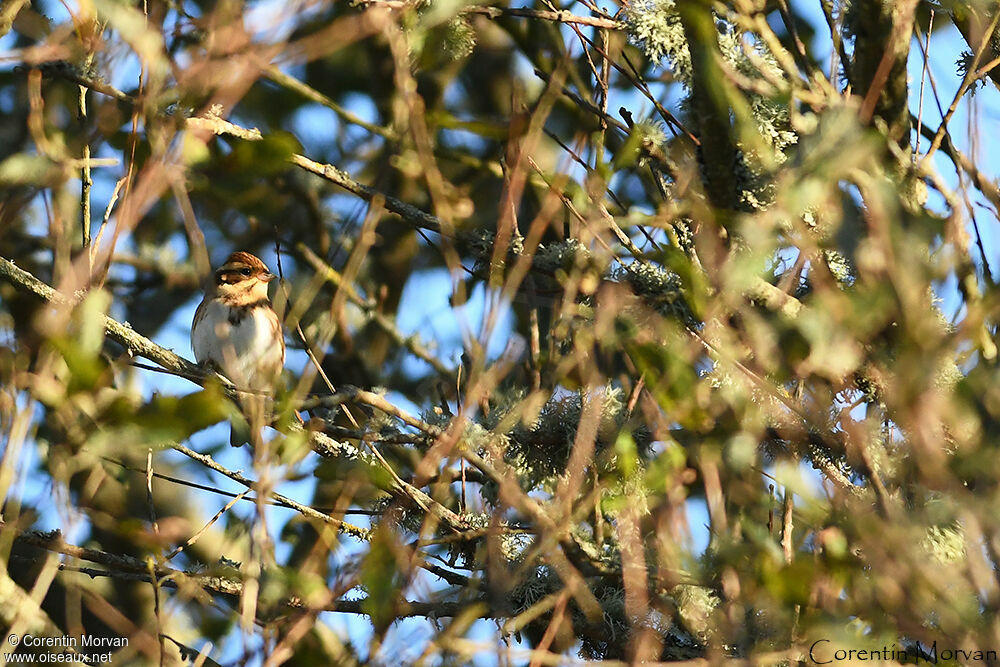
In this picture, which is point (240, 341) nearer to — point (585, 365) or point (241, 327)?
point (241, 327)

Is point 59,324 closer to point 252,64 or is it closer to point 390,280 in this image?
point 252,64

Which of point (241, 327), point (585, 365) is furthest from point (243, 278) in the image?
point (585, 365)

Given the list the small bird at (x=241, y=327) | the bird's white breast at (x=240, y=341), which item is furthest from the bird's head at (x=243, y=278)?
the bird's white breast at (x=240, y=341)

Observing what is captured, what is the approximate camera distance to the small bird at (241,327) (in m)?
5.66

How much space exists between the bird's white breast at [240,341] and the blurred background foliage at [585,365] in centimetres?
54

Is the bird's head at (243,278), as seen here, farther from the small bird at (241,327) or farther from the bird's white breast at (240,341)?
the bird's white breast at (240,341)

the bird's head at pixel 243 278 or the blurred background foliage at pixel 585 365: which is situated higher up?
the bird's head at pixel 243 278

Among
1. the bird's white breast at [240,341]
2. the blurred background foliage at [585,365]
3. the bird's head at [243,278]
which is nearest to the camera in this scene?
the blurred background foliage at [585,365]

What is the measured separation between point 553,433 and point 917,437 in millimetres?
2255

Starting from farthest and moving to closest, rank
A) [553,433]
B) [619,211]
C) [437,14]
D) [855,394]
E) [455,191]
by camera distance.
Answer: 1. [455,191]
2. [619,211]
3. [553,433]
4. [855,394]
5. [437,14]

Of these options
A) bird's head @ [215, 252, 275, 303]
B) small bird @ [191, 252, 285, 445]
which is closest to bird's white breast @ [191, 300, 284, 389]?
small bird @ [191, 252, 285, 445]

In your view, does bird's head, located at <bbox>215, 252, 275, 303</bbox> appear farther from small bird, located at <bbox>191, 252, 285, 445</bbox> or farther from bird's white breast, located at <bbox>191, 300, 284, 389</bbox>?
bird's white breast, located at <bbox>191, 300, 284, 389</bbox>

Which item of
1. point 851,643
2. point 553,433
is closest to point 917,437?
point 851,643

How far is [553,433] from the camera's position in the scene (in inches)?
162
